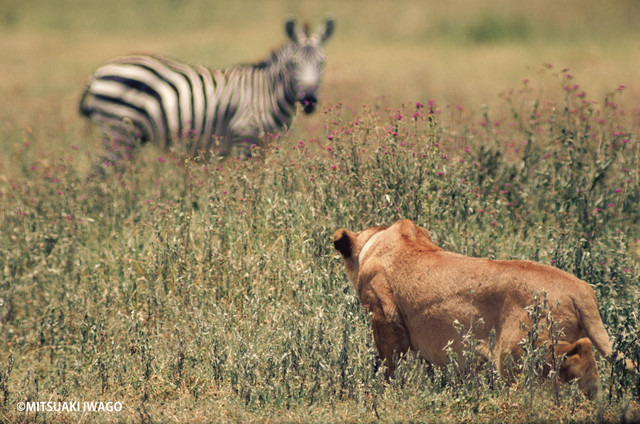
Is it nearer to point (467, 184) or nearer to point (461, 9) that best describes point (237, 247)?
point (467, 184)

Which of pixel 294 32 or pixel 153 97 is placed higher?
pixel 294 32

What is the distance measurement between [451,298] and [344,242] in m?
1.03

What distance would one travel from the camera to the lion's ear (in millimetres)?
5383

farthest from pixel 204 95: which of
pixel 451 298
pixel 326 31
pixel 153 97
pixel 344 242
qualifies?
pixel 451 298

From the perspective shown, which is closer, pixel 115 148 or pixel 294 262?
pixel 294 262

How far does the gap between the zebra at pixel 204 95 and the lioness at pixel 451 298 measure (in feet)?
16.2

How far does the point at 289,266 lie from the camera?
6.19 meters

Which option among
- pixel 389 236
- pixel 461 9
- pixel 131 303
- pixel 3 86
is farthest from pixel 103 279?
pixel 461 9

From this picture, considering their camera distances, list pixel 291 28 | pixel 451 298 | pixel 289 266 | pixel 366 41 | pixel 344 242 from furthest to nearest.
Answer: pixel 366 41, pixel 291 28, pixel 289 266, pixel 344 242, pixel 451 298

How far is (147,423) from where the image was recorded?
183 inches

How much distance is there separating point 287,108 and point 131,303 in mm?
4909

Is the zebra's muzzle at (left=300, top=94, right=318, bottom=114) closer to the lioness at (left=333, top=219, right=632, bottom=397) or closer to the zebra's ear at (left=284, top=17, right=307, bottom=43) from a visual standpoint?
the zebra's ear at (left=284, top=17, right=307, bottom=43)

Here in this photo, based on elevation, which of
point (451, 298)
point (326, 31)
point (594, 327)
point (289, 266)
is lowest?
point (594, 327)

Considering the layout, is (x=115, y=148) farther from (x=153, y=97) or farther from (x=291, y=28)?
(x=291, y=28)
